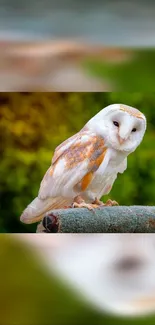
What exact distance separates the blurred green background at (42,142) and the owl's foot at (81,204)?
0.34ft

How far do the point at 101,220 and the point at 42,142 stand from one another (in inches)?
12.6

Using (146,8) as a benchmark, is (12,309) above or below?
below

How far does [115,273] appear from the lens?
243 cm

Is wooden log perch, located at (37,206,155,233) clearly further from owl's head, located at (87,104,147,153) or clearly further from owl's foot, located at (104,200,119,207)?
owl's head, located at (87,104,147,153)

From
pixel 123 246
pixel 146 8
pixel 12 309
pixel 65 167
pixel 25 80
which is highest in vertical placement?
pixel 146 8

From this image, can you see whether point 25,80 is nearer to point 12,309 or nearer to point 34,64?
point 34,64

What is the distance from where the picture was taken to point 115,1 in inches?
96.1

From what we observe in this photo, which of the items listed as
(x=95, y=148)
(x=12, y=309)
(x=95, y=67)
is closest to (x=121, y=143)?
(x=95, y=148)

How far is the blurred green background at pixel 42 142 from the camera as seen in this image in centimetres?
245

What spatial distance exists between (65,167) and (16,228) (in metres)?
0.26

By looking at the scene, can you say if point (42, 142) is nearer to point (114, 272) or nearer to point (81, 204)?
point (81, 204)

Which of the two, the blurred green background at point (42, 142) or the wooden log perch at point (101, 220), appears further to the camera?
the blurred green background at point (42, 142)

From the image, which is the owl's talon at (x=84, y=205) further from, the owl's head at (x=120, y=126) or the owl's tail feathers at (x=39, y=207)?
the owl's head at (x=120, y=126)

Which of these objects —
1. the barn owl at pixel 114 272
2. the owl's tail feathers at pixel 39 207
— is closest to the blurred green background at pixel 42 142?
the owl's tail feathers at pixel 39 207
